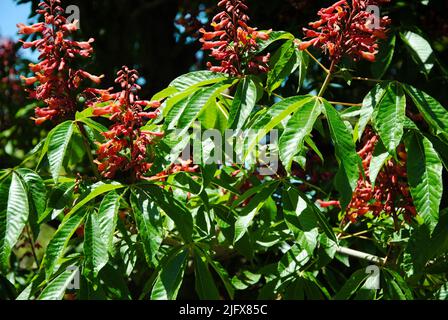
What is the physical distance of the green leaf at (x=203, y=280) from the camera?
1.96 m

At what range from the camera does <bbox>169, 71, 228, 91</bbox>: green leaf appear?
1.93m

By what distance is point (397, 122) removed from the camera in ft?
5.58

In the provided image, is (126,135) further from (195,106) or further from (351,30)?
(351,30)

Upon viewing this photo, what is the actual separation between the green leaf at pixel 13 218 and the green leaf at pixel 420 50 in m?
1.71

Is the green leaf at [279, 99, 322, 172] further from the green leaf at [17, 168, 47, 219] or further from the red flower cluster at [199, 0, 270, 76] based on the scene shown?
the green leaf at [17, 168, 47, 219]

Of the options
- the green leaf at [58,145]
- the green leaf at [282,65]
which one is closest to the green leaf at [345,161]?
the green leaf at [282,65]

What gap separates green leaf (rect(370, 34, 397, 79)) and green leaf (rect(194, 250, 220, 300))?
1131 millimetres

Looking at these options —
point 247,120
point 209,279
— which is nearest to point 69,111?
point 247,120

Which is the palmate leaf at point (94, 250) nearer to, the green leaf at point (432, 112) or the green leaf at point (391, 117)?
the green leaf at point (391, 117)

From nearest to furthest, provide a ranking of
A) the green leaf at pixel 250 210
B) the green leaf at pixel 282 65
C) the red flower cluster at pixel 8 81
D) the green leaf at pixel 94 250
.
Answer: the green leaf at pixel 94 250 < the green leaf at pixel 250 210 < the green leaf at pixel 282 65 < the red flower cluster at pixel 8 81
